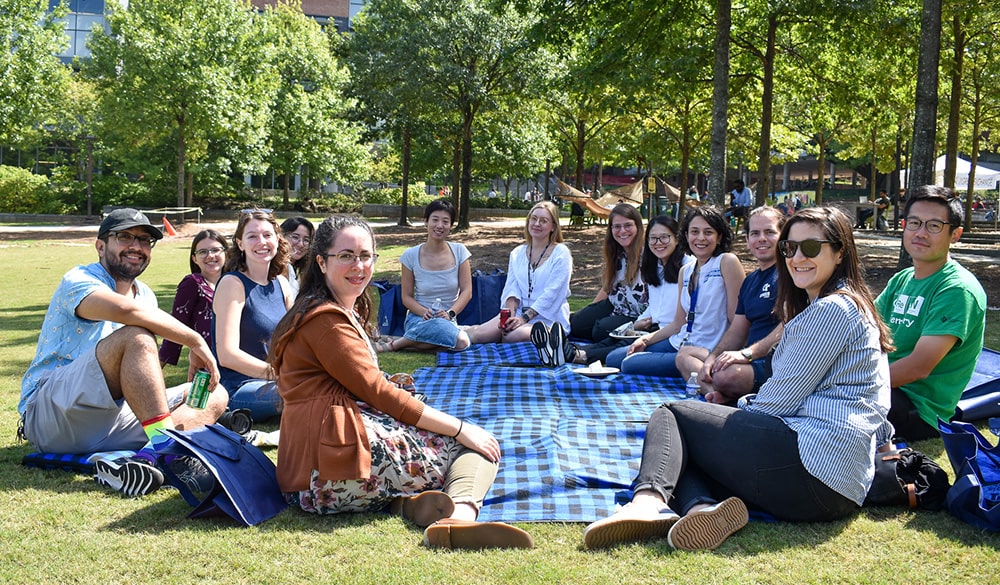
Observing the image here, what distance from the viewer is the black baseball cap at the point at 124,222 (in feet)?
13.7

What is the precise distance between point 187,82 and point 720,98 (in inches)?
743

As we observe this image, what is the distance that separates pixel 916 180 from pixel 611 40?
17.1 feet

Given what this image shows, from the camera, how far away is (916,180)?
33.8 ft

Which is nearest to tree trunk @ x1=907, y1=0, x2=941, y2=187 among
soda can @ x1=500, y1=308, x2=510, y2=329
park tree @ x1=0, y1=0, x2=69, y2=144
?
soda can @ x1=500, y1=308, x2=510, y2=329

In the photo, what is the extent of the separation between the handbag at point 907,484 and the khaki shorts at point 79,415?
3.51 metres

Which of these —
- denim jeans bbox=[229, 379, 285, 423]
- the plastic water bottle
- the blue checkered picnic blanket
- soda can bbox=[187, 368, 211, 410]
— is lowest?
the blue checkered picnic blanket

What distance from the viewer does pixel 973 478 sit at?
3.50 metres

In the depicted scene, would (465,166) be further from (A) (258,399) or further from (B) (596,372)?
(A) (258,399)

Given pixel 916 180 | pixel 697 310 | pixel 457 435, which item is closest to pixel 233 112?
pixel 916 180

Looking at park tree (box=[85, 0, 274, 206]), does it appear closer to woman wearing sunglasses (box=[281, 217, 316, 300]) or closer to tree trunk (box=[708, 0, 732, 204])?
tree trunk (box=[708, 0, 732, 204])

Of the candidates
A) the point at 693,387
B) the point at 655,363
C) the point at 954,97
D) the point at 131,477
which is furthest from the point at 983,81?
the point at 131,477

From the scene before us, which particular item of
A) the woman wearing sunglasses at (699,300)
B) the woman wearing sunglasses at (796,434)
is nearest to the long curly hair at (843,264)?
the woman wearing sunglasses at (796,434)

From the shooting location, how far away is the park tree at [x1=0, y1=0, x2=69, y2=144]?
24.0 metres

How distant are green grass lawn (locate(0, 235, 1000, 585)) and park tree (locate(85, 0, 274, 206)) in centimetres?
2447
